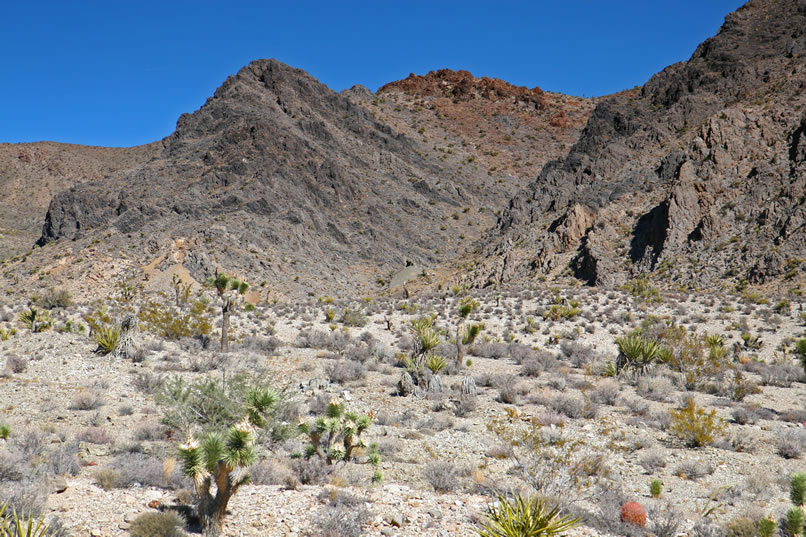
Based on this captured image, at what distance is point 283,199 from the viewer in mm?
48094

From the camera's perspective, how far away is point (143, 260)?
37344 mm

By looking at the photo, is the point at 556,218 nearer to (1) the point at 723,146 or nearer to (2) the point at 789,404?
(1) the point at 723,146

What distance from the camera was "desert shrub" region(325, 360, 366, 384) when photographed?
49.1 feet

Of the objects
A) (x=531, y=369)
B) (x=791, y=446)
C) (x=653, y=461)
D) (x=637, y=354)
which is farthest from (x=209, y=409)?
(x=637, y=354)

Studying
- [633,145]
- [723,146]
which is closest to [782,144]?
[723,146]

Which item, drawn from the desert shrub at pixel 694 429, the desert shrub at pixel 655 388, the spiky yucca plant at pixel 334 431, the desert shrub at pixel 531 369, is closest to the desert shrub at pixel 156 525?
the spiky yucca plant at pixel 334 431

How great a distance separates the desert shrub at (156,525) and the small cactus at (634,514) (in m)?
5.34

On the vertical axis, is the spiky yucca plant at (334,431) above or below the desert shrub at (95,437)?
above

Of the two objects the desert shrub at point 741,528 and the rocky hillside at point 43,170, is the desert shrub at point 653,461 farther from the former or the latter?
the rocky hillside at point 43,170

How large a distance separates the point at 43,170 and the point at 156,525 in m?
94.7

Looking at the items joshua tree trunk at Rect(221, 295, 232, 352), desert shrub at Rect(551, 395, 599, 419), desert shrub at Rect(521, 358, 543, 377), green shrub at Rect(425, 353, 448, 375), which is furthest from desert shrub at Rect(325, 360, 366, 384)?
desert shrub at Rect(551, 395, 599, 419)

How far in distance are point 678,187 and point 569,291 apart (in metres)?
10.5

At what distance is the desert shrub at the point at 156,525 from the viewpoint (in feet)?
18.2

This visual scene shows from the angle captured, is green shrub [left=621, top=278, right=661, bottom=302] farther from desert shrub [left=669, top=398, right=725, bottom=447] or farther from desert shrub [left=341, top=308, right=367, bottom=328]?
desert shrub [left=669, top=398, right=725, bottom=447]
